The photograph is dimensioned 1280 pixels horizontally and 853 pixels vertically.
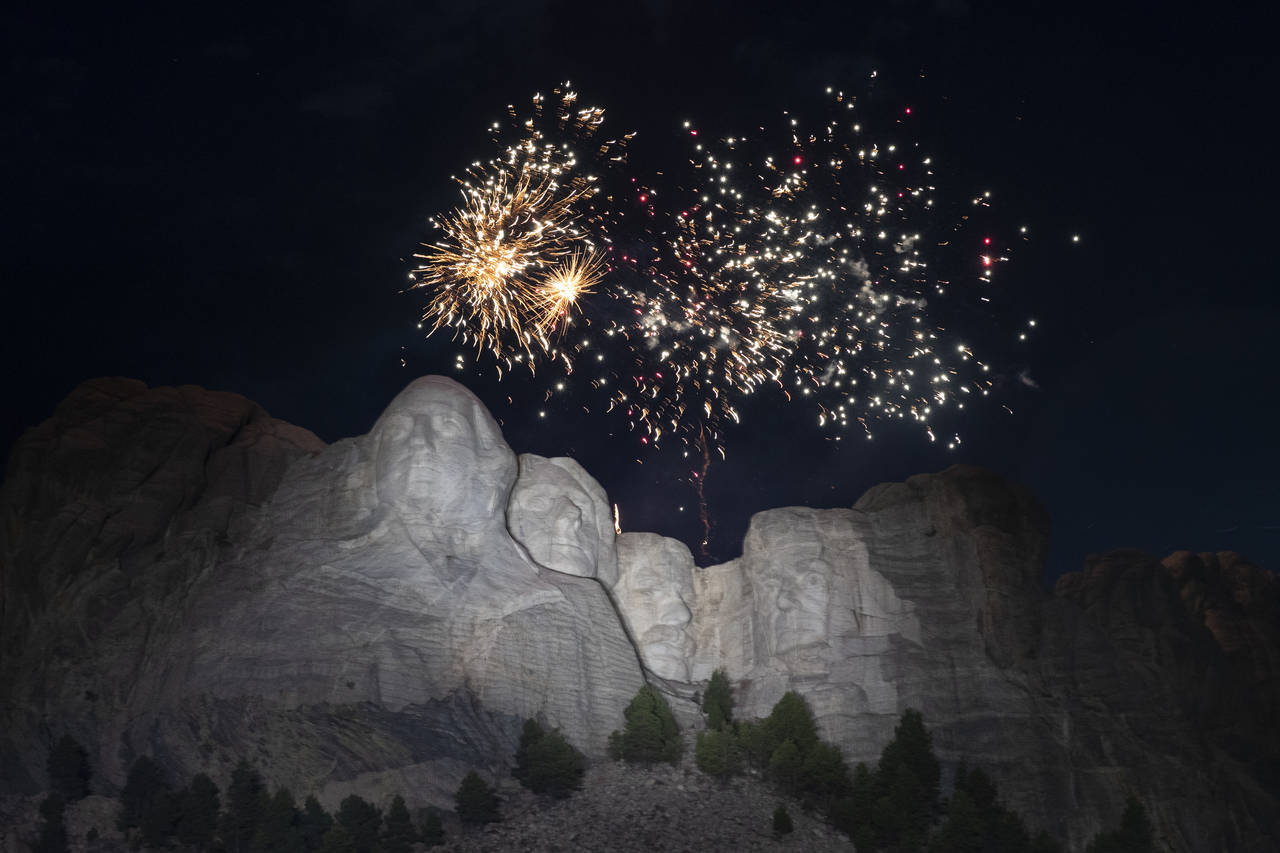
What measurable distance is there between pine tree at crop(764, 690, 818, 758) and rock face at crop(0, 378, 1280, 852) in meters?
1.60

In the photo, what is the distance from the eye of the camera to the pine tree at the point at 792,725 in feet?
161

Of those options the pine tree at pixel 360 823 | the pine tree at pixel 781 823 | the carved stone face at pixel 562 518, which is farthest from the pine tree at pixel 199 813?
the pine tree at pixel 781 823

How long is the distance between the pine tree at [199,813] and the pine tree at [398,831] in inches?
227

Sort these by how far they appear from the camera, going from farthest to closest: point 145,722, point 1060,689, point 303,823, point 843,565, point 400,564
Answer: point 843,565
point 1060,689
point 400,564
point 145,722
point 303,823

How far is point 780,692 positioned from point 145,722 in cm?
2497

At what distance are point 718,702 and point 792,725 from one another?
4086 mm

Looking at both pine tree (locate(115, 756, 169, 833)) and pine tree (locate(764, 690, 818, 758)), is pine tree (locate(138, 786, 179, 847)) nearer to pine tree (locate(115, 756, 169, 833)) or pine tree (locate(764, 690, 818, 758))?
pine tree (locate(115, 756, 169, 833))

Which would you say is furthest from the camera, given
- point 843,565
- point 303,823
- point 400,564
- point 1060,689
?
point 843,565

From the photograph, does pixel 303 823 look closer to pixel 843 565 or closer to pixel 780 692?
pixel 780 692

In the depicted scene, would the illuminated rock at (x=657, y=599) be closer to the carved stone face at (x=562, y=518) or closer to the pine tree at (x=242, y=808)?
the carved stone face at (x=562, y=518)

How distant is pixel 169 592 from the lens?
48781 mm

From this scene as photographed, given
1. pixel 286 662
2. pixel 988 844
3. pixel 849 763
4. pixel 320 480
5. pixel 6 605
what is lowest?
pixel 988 844

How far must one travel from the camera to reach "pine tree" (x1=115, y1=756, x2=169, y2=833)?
139 feet

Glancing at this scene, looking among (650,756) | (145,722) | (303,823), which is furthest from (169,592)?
(650,756)
